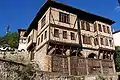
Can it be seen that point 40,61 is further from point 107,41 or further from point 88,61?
point 107,41

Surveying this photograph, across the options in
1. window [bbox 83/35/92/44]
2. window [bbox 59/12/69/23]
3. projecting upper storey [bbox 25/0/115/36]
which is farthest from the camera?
window [bbox 83/35/92/44]

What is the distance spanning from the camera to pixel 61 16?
83.1 ft

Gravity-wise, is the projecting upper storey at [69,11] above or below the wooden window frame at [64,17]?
above

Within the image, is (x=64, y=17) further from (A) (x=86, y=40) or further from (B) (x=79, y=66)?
(B) (x=79, y=66)

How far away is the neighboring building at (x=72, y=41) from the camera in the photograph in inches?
902

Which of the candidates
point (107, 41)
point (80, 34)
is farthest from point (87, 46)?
point (107, 41)

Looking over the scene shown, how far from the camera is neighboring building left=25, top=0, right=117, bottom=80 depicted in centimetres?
2292

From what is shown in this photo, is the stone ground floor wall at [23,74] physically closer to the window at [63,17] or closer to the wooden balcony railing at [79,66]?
the wooden balcony railing at [79,66]

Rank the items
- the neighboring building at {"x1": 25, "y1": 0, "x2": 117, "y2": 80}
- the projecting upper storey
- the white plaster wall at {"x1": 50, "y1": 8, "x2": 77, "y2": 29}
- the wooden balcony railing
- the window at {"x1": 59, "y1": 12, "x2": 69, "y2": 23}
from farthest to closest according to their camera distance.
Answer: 1. the window at {"x1": 59, "y1": 12, "x2": 69, "y2": 23}
2. the projecting upper storey
3. the white plaster wall at {"x1": 50, "y1": 8, "x2": 77, "y2": 29}
4. the neighboring building at {"x1": 25, "y1": 0, "x2": 117, "y2": 80}
5. the wooden balcony railing

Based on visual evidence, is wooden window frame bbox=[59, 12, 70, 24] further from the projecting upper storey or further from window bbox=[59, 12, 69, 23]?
the projecting upper storey

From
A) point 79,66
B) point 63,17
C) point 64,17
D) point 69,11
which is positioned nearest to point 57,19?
point 63,17

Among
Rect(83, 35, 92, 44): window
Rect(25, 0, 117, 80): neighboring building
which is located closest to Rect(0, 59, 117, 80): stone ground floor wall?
Rect(25, 0, 117, 80): neighboring building

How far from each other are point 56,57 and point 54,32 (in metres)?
3.72

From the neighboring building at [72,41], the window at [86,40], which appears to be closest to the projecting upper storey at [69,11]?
the neighboring building at [72,41]
